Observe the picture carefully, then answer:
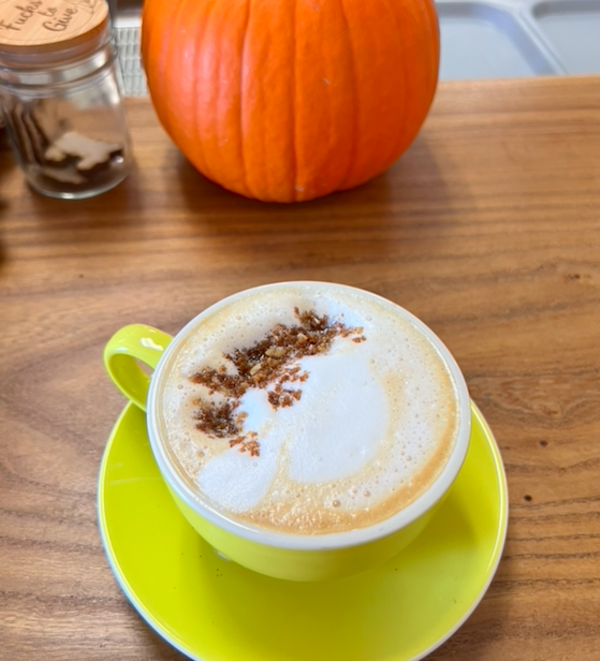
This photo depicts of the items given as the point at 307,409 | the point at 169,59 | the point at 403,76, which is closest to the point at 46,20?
the point at 169,59

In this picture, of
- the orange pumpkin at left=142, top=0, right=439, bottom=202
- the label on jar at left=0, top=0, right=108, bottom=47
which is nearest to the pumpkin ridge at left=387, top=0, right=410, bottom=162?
the orange pumpkin at left=142, top=0, right=439, bottom=202

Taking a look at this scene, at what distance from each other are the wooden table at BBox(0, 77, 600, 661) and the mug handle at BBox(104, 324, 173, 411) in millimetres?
64

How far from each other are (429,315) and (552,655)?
304 mm

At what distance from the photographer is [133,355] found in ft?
1.42

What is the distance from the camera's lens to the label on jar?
60 centimetres

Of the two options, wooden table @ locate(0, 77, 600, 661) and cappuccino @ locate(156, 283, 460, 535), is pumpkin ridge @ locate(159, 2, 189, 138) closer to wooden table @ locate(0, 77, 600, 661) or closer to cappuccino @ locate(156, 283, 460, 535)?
wooden table @ locate(0, 77, 600, 661)

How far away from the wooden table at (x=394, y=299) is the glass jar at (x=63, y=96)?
1.2 inches

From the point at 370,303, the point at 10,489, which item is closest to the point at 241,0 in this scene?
the point at 370,303

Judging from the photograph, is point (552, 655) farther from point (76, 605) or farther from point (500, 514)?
point (76, 605)

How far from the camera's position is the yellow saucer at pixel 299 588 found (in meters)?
0.38

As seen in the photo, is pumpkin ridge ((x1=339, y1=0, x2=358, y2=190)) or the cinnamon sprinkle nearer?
the cinnamon sprinkle

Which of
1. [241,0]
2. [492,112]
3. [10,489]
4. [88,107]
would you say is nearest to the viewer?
[10,489]

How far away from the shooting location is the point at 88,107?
0.71 meters

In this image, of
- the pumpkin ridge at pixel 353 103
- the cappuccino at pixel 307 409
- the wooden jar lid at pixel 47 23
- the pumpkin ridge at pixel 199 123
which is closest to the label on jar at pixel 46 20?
the wooden jar lid at pixel 47 23
